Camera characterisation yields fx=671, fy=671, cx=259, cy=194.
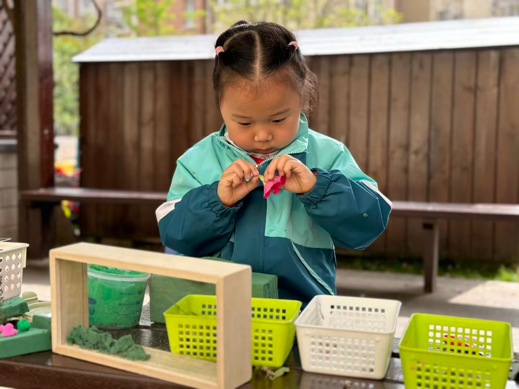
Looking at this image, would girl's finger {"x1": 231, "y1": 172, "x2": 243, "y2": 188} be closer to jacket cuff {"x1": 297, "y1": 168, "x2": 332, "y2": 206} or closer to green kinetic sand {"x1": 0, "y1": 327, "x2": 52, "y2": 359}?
jacket cuff {"x1": 297, "y1": 168, "x2": 332, "y2": 206}

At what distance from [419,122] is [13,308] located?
5400 mm

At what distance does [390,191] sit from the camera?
674cm

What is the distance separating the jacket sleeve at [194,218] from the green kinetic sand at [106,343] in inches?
17.8

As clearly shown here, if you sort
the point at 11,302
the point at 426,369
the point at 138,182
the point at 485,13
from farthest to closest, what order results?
1. the point at 485,13
2. the point at 138,182
3. the point at 11,302
4. the point at 426,369

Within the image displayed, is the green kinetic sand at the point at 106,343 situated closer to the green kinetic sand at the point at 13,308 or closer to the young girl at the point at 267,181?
the green kinetic sand at the point at 13,308

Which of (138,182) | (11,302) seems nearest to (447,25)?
(138,182)

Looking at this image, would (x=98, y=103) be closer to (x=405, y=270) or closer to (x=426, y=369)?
(x=405, y=270)

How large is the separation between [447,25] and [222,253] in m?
5.46

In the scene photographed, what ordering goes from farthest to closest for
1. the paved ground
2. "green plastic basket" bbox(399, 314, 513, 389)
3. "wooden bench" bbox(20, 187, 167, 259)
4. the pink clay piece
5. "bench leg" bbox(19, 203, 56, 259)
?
"bench leg" bbox(19, 203, 56, 259), "wooden bench" bbox(20, 187, 167, 259), the paved ground, the pink clay piece, "green plastic basket" bbox(399, 314, 513, 389)

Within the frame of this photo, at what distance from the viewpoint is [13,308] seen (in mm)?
1783

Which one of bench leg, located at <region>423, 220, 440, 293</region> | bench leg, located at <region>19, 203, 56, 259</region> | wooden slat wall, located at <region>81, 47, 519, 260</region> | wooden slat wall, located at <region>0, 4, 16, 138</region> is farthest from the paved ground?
wooden slat wall, located at <region>0, 4, 16, 138</region>

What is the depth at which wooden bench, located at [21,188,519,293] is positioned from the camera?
16.8ft

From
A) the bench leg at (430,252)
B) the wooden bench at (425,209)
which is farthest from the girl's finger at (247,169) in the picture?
the bench leg at (430,252)

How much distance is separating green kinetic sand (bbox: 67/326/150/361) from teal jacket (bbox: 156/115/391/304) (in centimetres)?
48
